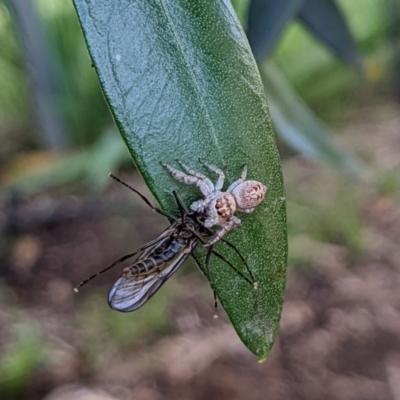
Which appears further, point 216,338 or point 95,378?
point 216,338

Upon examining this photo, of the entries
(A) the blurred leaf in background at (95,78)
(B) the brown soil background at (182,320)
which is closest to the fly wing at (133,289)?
(A) the blurred leaf in background at (95,78)

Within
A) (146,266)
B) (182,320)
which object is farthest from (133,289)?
(182,320)

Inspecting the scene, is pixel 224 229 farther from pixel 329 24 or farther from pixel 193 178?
pixel 329 24

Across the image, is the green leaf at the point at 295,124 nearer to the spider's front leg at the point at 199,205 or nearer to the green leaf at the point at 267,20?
the green leaf at the point at 267,20

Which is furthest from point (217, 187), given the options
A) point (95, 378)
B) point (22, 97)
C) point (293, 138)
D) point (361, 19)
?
point (361, 19)

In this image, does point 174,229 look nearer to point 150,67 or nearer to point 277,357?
point 150,67

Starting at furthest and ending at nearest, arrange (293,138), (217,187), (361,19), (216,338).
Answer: (361,19) → (216,338) → (293,138) → (217,187)
